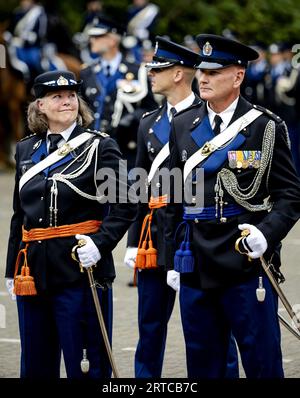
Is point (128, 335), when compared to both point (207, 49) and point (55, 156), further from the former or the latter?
point (207, 49)

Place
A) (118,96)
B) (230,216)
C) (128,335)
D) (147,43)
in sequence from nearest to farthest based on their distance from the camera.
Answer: (230,216), (128,335), (118,96), (147,43)

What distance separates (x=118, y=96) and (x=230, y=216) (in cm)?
522

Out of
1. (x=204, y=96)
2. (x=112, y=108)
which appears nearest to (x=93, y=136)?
(x=204, y=96)

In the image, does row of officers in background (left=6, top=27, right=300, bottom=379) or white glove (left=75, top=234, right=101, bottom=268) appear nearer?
row of officers in background (left=6, top=27, right=300, bottom=379)

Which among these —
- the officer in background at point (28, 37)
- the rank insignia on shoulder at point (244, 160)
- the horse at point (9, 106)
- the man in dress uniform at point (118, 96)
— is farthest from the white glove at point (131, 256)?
the officer in background at point (28, 37)

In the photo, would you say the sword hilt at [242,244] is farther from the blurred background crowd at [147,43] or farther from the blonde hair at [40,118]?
the blurred background crowd at [147,43]

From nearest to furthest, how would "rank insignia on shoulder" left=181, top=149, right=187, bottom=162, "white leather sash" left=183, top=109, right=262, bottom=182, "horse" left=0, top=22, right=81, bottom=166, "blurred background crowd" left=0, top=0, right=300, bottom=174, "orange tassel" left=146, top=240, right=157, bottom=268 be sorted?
1. "white leather sash" left=183, top=109, right=262, bottom=182
2. "rank insignia on shoulder" left=181, top=149, right=187, bottom=162
3. "orange tassel" left=146, top=240, right=157, bottom=268
4. "blurred background crowd" left=0, top=0, right=300, bottom=174
5. "horse" left=0, top=22, right=81, bottom=166

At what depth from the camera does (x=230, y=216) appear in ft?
21.1

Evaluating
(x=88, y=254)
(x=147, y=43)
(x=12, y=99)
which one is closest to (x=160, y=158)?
(x=88, y=254)

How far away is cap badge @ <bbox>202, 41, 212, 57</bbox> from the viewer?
21.5ft

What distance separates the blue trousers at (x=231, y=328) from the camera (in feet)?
20.9

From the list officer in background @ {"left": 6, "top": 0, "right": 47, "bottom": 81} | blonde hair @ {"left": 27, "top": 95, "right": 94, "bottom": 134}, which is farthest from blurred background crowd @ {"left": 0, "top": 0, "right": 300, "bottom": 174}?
blonde hair @ {"left": 27, "top": 95, "right": 94, "bottom": 134}

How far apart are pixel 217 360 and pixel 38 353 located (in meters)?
0.93

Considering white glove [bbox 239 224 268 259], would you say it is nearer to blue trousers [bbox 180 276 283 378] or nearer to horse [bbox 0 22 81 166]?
blue trousers [bbox 180 276 283 378]
